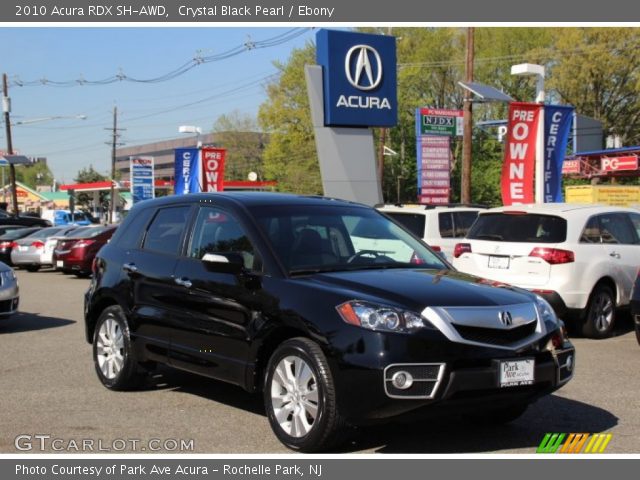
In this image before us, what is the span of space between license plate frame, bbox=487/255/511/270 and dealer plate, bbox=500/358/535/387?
5.59 m

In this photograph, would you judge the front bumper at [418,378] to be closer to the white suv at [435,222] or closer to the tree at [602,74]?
the white suv at [435,222]

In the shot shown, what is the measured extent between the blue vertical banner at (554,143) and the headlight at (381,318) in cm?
1438

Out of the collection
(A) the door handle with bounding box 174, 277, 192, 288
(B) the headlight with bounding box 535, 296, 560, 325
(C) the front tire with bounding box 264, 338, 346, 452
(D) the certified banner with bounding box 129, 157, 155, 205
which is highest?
(D) the certified banner with bounding box 129, 157, 155, 205

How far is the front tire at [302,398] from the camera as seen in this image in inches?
206

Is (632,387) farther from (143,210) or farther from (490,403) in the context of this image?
(143,210)

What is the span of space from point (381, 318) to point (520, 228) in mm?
6245

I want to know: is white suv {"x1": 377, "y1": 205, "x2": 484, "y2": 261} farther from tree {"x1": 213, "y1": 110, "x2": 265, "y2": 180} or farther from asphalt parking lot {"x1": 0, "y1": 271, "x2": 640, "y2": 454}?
tree {"x1": 213, "y1": 110, "x2": 265, "y2": 180}

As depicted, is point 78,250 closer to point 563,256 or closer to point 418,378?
point 563,256

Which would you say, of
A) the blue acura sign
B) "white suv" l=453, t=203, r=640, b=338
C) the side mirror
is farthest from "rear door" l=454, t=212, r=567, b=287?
the blue acura sign

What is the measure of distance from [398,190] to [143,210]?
52586 millimetres

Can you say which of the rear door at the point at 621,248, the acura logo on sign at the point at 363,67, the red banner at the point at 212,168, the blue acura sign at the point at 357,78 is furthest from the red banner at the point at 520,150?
the red banner at the point at 212,168

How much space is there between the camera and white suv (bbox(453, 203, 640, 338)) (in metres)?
10.5

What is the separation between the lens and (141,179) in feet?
123

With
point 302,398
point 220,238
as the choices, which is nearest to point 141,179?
point 220,238
